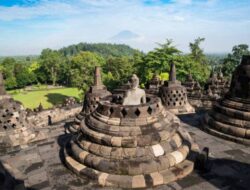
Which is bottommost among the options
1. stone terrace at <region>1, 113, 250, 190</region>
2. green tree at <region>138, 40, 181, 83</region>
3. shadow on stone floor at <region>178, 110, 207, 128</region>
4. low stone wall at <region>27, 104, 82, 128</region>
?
low stone wall at <region>27, 104, 82, 128</region>

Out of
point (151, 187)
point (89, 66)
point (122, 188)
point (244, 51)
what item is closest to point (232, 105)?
point (151, 187)

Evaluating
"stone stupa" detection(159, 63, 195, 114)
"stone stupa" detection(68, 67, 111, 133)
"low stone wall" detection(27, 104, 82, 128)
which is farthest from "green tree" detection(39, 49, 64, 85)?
"stone stupa" detection(159, 63, 195, 114)

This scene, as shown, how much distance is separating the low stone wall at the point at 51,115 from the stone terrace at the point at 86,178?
1228cm

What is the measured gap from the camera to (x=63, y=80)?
→ 2473 inches

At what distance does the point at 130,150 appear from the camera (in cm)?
565

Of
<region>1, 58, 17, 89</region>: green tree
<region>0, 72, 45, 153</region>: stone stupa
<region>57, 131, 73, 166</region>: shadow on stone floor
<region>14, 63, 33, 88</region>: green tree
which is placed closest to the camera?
<region>57, 131, 73, 166</region>: shadow on stone floor

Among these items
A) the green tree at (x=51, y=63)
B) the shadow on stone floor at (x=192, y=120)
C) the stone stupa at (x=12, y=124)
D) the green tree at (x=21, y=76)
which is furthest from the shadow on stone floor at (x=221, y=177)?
the green tree at (x=21, y=76)

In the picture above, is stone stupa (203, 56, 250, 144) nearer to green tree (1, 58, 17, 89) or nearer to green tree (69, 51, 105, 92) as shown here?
green tree (69, 51, 105, 92)

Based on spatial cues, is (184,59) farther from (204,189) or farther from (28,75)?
(28,75)

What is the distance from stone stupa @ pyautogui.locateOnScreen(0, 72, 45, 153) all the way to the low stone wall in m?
9.41

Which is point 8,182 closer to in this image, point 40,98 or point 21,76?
point 40,98

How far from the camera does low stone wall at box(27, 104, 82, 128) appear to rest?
19666mm

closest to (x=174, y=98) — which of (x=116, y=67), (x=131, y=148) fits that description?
(x=131, y=148)

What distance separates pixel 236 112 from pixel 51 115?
56.5 ft
